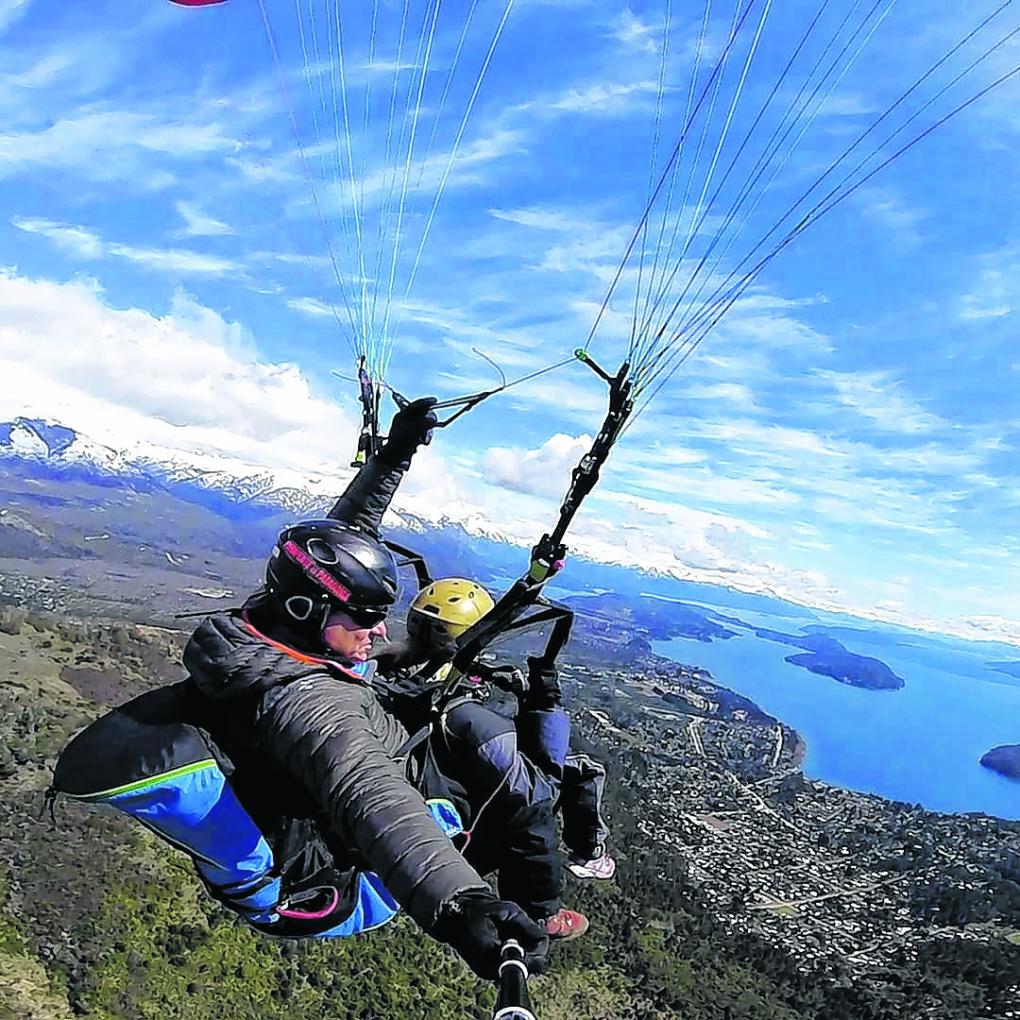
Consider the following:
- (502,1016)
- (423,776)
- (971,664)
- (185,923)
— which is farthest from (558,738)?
(971,664)

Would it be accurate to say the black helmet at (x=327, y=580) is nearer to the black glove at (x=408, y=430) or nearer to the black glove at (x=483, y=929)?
the black glove at (x=483, y=929)

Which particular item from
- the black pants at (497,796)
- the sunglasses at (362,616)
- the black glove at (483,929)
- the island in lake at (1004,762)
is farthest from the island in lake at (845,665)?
the black glove at (483,929)

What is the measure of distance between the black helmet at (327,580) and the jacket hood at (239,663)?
189mm

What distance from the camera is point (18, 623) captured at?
7044 cm

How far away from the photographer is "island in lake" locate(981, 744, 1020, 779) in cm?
11338

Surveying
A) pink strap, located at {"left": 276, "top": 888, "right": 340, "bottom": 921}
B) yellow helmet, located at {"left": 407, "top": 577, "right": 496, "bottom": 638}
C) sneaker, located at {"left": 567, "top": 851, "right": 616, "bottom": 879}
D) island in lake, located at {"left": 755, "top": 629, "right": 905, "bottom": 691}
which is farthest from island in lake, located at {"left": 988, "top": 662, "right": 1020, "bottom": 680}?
pink strap, located at {"left": 276, "top": 888, "right": 340, "bottom": 921}

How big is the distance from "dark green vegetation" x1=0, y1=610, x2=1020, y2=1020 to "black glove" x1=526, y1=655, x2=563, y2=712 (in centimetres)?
3404

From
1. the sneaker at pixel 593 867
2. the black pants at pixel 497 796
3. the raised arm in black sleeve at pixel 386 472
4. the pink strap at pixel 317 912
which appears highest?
the raised arm in black sleeve at pixel 386 472

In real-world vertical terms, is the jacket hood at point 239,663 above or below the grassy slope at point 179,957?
above

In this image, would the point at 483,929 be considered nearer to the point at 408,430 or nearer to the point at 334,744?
the point at 334,744

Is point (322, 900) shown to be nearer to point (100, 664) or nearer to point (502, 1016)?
point (502, 1016)

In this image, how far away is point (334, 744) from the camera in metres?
2.41

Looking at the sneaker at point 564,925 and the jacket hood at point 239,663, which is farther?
the sneaker at point 564,925

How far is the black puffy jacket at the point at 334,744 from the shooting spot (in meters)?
2.11
